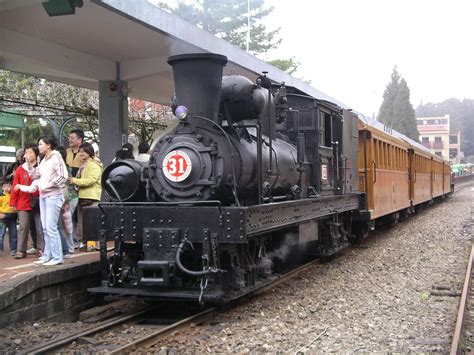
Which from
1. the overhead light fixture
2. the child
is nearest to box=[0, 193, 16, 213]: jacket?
the child

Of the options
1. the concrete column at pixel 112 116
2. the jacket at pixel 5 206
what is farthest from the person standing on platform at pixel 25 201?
the concrete column at pixel 112 116

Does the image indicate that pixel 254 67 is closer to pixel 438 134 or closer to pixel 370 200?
pixel 370 200

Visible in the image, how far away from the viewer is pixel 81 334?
5316 millimetres

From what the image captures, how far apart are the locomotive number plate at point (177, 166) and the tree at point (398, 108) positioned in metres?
83.4

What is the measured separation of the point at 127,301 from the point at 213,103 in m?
2.98

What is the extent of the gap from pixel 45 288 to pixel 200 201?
218cm

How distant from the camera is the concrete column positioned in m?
11.7

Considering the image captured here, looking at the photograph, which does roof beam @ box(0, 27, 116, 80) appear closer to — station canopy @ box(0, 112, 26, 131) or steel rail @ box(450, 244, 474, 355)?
station canopy @ box(0, 112, 26, 131)

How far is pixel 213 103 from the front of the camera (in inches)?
243

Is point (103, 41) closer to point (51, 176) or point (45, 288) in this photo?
point (51, 176)

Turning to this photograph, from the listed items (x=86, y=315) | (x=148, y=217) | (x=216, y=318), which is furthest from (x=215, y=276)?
(x=86, y=315)

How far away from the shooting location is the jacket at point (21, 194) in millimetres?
7656

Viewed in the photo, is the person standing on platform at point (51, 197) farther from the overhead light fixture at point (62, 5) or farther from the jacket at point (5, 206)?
the overhead light fixture at point (62, 5)

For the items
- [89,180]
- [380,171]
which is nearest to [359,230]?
[380,171]
